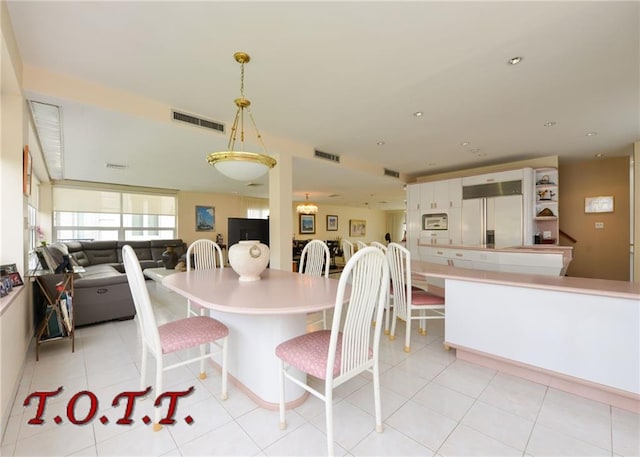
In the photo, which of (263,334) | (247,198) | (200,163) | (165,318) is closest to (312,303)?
(263,334)

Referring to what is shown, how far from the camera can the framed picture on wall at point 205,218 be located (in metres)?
7.66

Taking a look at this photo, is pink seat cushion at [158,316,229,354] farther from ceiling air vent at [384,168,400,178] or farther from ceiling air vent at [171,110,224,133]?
ceiling air vent at [384,168,400,178]

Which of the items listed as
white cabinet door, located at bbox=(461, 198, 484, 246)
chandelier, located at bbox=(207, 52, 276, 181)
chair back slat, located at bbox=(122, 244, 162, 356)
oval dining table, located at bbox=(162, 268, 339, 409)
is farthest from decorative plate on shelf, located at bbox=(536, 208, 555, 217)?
chair back slat, located at bbox=(122, 244, 162, 356)

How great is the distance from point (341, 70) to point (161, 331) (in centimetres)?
221

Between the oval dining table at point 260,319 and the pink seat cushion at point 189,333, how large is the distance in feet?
0.40

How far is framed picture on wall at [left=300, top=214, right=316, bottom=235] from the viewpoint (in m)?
9.98

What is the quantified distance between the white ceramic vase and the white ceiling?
1.34 meters

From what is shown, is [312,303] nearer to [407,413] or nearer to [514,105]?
[407,413]

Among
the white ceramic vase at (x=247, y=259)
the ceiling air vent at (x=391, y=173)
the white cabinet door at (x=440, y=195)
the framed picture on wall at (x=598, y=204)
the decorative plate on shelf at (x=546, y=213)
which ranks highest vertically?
the ceiling air vent at (x=391, y=173)

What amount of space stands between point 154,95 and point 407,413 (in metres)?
3.19

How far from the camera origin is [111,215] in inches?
259

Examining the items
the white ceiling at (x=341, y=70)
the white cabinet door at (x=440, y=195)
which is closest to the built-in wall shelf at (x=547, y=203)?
the white ceiling at (x=341, y=70)

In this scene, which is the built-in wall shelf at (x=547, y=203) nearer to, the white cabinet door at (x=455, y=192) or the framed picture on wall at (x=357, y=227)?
the white cabinet door at (x=455, y=192)

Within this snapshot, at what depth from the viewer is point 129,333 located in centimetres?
296
